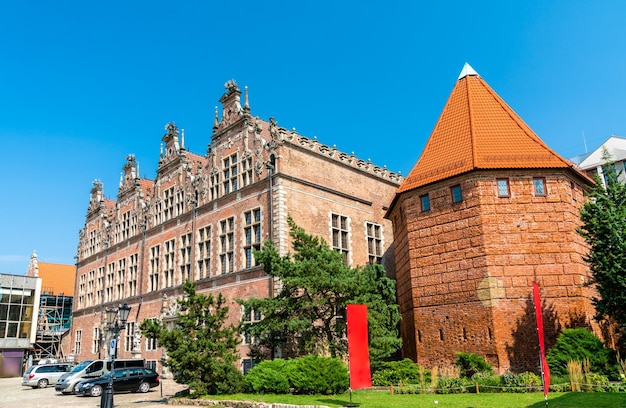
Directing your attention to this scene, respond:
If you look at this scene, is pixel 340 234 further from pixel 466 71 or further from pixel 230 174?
pixel 466 71

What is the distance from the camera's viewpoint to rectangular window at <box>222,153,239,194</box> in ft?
99.8

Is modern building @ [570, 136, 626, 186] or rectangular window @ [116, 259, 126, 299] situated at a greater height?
modern building @ [570, 136, 626, 186]

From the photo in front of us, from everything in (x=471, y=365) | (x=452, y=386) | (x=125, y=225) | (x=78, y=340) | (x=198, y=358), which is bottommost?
(x=452, y=386)

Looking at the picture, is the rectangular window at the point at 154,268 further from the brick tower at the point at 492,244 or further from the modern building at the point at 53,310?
the brick tower at the point at 492,244

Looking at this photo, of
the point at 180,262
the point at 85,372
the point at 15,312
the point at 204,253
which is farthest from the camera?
the point at 15,312

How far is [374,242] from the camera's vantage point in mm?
31125

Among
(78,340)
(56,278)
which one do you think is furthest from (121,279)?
(56,278)

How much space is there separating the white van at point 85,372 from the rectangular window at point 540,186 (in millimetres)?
20932

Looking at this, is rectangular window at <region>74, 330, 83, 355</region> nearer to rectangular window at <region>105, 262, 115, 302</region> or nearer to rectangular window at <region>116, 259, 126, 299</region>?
rectangular window at <region>105, 262, 115, 302</region>

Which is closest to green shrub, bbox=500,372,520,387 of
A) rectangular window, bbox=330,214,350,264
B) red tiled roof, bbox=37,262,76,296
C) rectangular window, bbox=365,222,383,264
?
rectangular window, bbox=330,214,350,264

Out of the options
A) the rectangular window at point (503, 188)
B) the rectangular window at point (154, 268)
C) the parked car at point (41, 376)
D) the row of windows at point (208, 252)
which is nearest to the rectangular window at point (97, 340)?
the row of windows at point (208, 252)

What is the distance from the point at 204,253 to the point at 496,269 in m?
18.0

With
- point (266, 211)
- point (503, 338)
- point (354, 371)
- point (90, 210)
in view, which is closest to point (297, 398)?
point (354, 371)

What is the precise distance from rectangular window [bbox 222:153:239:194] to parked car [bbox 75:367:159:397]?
431 inches
